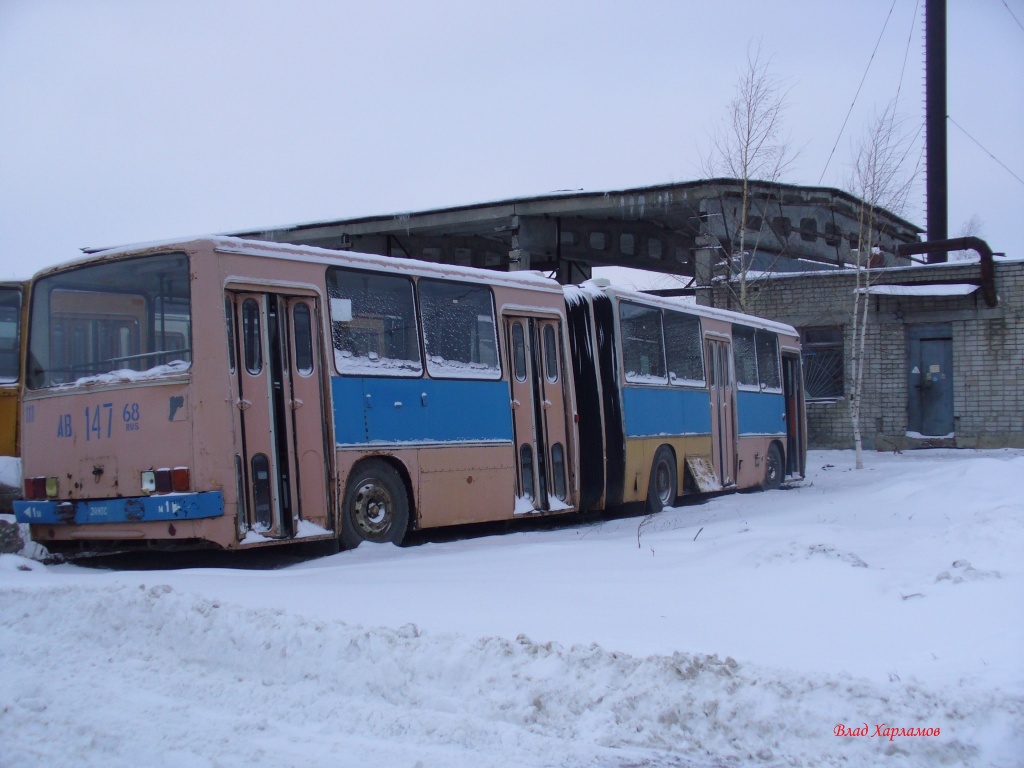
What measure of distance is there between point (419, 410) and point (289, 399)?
173 centimetres

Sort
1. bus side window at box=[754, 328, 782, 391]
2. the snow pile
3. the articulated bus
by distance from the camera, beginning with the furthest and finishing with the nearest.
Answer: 1. bus side window at box=[754, 328, 782, 391]
2. the articulated bus
3. the snow pile

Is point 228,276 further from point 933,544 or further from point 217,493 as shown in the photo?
point 933,544

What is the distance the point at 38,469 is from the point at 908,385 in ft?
73.7

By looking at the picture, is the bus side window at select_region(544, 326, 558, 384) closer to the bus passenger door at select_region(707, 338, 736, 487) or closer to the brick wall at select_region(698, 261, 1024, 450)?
the bus passenger door at select_region(707, 338, 736, 487)

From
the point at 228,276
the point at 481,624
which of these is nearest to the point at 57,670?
the point at 481,624

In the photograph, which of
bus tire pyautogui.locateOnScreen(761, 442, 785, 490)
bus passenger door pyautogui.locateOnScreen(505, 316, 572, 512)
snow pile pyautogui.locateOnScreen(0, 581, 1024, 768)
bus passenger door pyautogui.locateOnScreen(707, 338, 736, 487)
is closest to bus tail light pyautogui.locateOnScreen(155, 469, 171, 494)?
snow pile pyautogui.locateOnScreen(0, 581, 1024, 768)

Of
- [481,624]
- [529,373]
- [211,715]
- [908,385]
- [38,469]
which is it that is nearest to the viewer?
[211,715]

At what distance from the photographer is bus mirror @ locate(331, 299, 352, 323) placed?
9547mm

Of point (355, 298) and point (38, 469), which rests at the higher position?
point (355, 298)

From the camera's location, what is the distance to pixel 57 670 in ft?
17.8

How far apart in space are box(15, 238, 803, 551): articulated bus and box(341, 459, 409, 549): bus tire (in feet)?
0.06

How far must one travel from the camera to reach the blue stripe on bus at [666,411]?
14.0 m

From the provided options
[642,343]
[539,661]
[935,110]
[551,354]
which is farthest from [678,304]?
[935,110]

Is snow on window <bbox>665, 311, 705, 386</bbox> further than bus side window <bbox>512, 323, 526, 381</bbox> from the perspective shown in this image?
Yes
